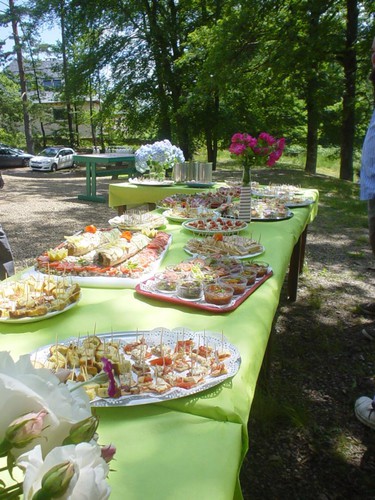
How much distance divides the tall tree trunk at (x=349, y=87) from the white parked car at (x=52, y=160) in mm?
11347

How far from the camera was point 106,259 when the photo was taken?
1.81 meters

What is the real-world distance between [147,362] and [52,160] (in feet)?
56.3

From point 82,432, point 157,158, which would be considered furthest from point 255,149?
point 82,432

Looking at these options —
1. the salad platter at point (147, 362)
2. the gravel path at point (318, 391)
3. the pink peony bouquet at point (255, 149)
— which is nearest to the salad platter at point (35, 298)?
the salad platter at point (147, 362)

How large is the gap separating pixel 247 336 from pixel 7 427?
912 mm

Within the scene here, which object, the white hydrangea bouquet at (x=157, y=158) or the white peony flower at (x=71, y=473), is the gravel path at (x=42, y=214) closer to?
the white hydrangea bouquet at (x=157, y=158)

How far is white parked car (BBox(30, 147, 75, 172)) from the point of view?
16.6 m

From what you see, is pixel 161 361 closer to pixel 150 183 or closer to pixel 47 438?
pixel 47 438

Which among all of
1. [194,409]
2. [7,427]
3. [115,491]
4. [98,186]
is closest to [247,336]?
[194,409]

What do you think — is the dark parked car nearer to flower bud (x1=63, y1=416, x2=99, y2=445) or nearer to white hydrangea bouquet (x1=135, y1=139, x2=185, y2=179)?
white hydrangea bouquet (x1=135, y1=139, x2=185, y2=179)

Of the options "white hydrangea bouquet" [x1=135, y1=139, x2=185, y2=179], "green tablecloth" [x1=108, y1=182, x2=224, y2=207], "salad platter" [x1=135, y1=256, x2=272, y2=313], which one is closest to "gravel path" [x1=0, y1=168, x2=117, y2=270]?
"green tablecloth" [x1=108, y1=182, x2=224, y2=207]

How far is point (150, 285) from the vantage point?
5.22 ft

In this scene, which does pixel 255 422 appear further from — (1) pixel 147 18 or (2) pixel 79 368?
(1) pixel 147 18

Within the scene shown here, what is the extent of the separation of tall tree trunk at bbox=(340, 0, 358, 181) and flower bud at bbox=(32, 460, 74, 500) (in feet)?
39.8
